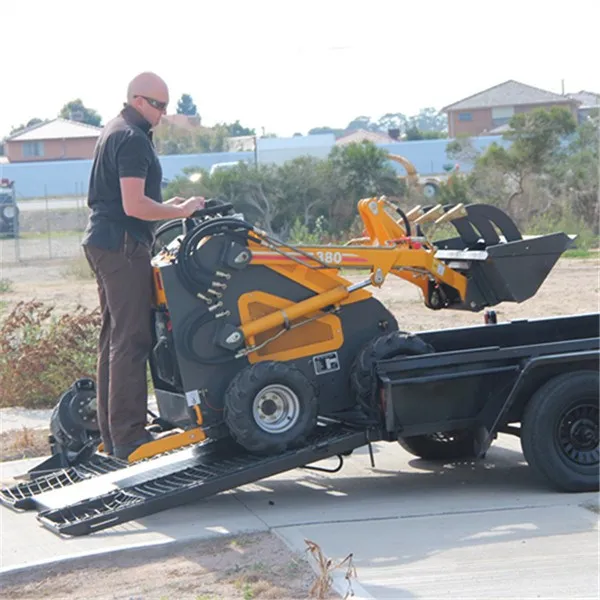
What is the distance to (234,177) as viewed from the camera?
2841 cm

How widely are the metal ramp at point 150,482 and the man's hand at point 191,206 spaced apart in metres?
1.37

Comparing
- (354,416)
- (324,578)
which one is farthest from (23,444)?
(324,578)

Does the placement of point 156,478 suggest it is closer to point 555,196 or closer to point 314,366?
point 314,366

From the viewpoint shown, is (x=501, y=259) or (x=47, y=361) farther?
(x=47, y=361)

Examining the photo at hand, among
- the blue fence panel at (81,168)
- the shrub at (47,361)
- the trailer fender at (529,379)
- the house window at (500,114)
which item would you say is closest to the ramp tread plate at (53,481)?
the trailer fender at (529,379)

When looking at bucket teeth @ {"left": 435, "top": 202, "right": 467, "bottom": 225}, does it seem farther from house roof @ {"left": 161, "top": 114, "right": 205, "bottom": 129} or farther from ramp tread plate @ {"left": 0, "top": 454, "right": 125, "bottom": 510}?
house roof @ {"left": 161, "top": 114, "right": 205, "bottom": 129}

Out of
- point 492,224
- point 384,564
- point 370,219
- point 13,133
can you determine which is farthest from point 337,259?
point 13,133

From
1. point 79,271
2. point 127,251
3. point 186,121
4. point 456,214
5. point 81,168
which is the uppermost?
point 186,121

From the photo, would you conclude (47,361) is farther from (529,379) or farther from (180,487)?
(529,379)

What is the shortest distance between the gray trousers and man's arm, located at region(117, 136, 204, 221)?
247 mm

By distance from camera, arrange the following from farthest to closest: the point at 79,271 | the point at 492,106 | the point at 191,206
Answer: the point at 492,106
the point at 79,271
the point at 191,206

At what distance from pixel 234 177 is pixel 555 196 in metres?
8.02

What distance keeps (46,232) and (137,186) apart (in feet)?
108

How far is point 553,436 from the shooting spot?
692 centimetres
